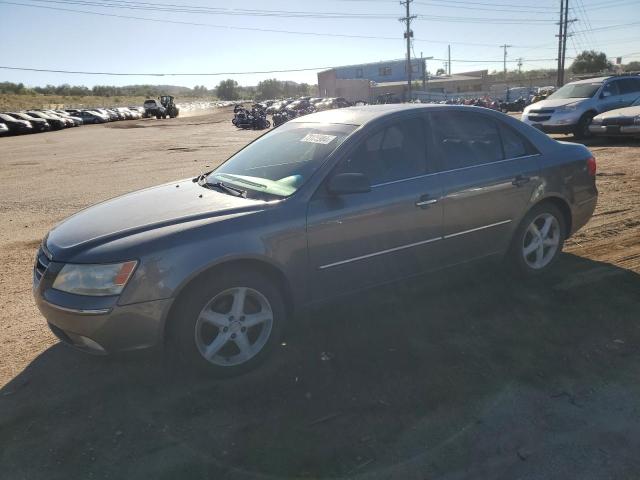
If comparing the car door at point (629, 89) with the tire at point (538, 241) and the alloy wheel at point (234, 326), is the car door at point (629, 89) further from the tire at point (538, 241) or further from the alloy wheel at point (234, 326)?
the alloy wheel at point (234, 326)

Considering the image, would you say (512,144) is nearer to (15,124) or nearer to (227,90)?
(15,124)

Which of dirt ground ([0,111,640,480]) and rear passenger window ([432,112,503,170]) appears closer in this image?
dirt ground ([0,111,640,480])

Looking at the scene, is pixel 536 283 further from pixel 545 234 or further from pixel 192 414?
pixel 192 414

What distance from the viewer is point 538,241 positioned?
4801mm

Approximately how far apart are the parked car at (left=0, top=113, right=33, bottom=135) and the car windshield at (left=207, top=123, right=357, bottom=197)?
38.2 metres

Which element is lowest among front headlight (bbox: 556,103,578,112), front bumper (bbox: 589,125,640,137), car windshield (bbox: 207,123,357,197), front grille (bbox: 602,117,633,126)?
front bumper (bbox: 589,125,640,137)

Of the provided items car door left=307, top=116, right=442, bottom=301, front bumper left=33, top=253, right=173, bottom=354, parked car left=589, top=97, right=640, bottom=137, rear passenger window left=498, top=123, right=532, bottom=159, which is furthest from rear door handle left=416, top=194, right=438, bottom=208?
parked car left=589, top=97, right=640, bottom=137

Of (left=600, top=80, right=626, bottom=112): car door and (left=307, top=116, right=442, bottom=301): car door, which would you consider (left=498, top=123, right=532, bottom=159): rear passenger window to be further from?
(left=600, top=80, right=626, bottom=112): car door

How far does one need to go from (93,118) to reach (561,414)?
56.9m

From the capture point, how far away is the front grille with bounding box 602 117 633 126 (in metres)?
13.1

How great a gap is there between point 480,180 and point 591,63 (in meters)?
92.4

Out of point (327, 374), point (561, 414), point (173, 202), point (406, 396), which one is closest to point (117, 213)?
point (173, 202)

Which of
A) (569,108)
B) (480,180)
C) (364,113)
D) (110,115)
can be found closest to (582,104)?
(569,108)

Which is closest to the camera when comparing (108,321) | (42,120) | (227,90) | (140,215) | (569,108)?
(108,321)
